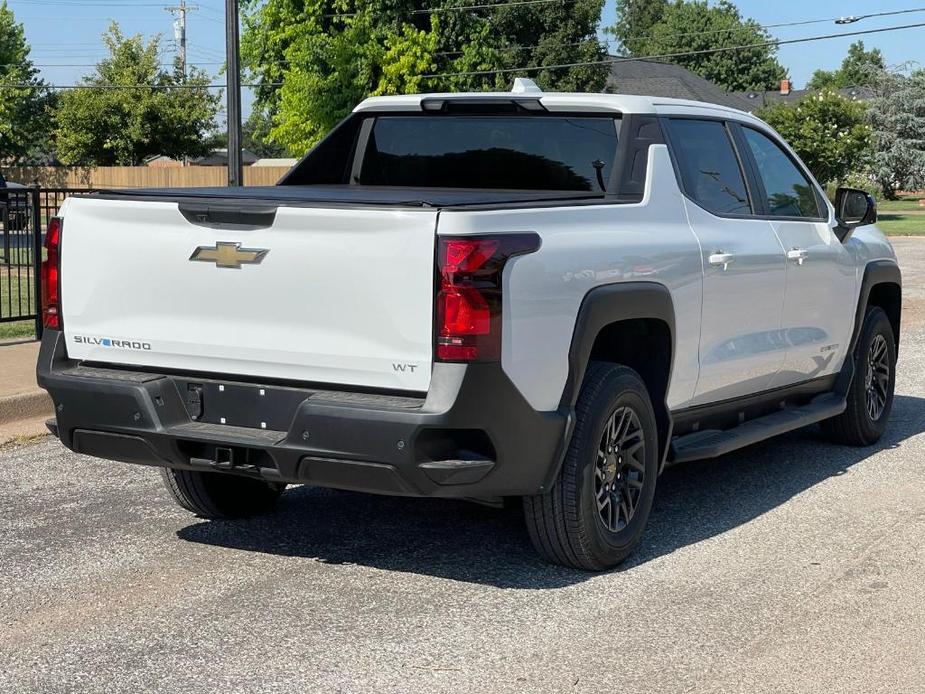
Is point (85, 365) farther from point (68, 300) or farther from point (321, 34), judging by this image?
point (321, 34)

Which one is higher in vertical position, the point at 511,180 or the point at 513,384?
the point at 511,180

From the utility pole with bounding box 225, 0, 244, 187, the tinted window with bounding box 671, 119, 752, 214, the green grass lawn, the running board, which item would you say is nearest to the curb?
the running board

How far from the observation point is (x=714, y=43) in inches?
4611

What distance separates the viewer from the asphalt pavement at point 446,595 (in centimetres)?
442

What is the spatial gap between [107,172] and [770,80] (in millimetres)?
72181

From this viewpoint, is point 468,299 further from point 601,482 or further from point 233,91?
point 233,91

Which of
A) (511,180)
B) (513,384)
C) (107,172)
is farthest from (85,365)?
(107,172)

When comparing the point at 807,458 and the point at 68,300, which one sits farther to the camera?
the point at 807,458

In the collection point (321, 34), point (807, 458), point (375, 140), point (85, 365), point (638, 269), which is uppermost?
point (321, 34)

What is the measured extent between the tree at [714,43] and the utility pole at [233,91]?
92.4 m

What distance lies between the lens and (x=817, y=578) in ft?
18.1

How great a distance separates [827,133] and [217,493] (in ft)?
139

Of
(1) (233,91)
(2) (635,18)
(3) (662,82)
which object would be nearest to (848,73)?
(2) (635,18)

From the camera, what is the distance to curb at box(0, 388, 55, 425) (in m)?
8.75
